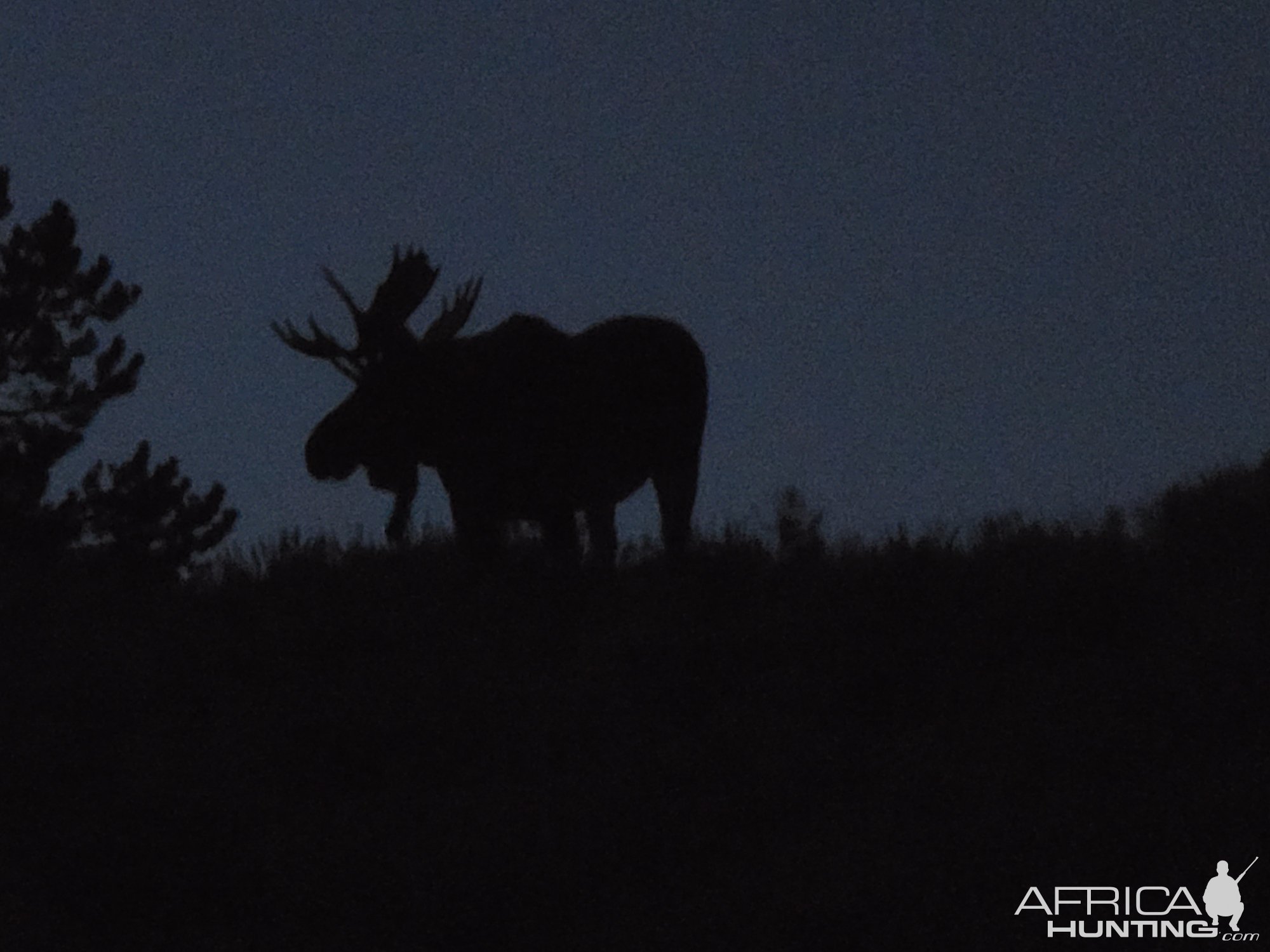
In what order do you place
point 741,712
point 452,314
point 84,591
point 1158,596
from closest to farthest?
point 741,712
point 1158,596
point 84,591
point 452,314

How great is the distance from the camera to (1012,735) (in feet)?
21.3

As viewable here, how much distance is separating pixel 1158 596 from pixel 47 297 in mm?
16137

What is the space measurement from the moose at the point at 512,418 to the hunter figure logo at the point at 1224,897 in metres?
4.61

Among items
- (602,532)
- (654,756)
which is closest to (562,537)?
(602,532)

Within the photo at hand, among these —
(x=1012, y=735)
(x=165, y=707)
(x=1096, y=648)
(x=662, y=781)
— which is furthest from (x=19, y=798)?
(x=1096, y=648)

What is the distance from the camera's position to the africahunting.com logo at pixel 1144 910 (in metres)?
5.16

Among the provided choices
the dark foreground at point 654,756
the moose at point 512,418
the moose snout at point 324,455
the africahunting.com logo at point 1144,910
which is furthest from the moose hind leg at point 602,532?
the africahunting.com logo at point 1144,910

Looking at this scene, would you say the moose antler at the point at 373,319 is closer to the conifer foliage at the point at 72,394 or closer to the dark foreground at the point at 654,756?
the dark foreground at the point at 654,756

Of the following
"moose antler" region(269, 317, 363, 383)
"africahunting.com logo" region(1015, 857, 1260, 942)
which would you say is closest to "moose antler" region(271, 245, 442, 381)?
"moose antler" region(269, 317, 363, 383)

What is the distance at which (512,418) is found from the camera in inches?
389

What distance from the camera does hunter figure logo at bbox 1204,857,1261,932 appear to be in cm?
517

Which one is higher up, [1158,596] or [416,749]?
[1158,596]

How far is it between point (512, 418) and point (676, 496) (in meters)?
1.03

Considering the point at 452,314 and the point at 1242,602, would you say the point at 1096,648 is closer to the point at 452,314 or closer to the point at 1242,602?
the point at 1242,602
